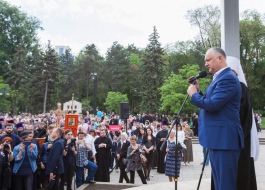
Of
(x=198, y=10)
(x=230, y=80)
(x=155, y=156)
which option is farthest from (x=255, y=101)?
(x=230, y=80)

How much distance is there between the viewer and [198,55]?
145ft

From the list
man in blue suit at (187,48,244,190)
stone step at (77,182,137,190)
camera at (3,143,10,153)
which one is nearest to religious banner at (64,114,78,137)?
stone step at (77,182,137,190)

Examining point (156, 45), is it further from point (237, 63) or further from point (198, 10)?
point (237, 63)

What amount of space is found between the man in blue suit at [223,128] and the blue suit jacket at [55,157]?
184 inches

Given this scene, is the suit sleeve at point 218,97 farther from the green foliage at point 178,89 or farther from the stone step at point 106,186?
the green foliage at point 178,89

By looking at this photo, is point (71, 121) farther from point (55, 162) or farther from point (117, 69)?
point (117, 69)

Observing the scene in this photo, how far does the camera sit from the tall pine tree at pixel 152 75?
47719 millimetres

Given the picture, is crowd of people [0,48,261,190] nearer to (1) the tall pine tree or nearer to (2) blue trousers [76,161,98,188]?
(2) blue trousers [76,161,98,188]

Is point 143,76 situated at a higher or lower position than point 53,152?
higher

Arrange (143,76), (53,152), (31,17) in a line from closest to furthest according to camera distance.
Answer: (53,152), (143,76), (31,17)

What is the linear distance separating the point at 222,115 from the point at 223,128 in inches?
4.5

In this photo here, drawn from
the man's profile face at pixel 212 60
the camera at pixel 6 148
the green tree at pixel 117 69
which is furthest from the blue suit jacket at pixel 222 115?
the green tree at pixel 117 69

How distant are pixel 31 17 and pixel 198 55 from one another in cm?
3085

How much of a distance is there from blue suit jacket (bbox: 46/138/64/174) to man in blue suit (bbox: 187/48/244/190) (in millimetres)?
4661
